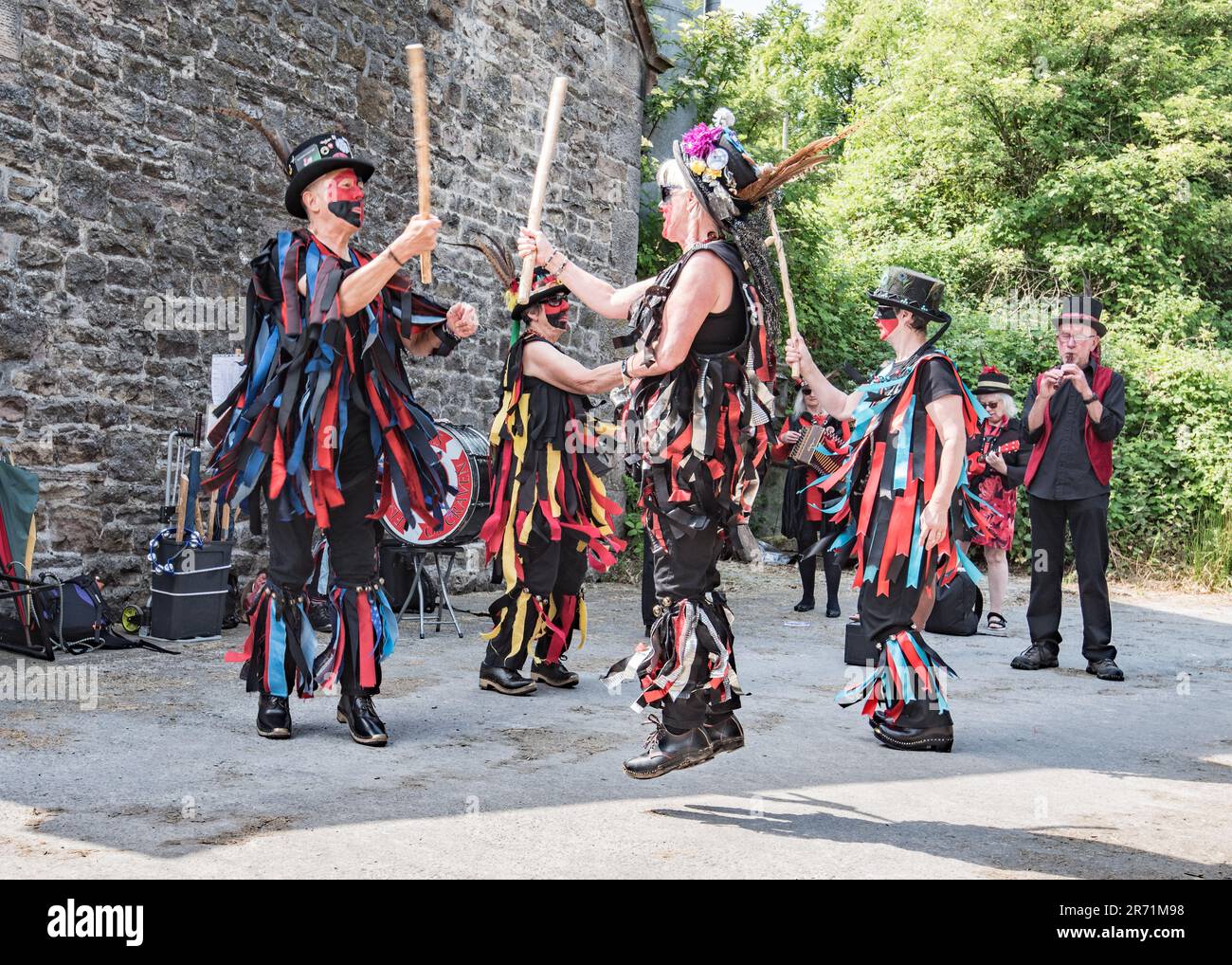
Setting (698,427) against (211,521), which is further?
(211,521)

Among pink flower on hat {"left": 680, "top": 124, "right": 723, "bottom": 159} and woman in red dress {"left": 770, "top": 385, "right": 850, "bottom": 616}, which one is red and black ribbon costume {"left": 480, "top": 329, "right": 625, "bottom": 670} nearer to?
pink flower on hat {"left": 680, "top": 124, "right": 723, "bottom": 159}

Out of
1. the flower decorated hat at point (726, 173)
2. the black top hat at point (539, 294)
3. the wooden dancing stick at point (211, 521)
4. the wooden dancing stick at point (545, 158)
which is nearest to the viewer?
the flower decorated hat at point (726, 173)

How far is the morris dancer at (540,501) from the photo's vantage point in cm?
584

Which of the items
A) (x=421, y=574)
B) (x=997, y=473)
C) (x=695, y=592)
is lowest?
(x=421, y=574)

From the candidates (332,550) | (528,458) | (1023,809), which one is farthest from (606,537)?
(1023,809)

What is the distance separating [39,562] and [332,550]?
3055mm

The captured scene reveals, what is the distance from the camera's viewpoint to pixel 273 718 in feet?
15.3

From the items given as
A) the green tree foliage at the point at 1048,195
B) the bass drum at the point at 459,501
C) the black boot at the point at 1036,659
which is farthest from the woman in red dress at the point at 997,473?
the green tree foliage at the point at 1048,195

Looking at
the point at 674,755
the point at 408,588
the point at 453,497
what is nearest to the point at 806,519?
the point at 408,588

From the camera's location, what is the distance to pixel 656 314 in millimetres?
3939

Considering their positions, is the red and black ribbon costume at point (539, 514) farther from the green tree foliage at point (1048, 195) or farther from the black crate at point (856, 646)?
the green tree foliage at point (1048, 195)

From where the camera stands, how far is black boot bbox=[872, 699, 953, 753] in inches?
194

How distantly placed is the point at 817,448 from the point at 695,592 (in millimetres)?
4305

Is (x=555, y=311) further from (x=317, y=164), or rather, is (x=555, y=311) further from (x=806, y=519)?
(x=806, y=519)
